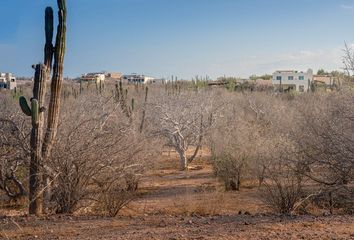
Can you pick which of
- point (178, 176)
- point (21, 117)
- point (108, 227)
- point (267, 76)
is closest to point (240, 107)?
point (178, 176)

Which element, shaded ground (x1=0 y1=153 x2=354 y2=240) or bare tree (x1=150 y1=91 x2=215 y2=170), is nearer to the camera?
shaded ground (x1=0 y1=153 x2=354 y2=240)

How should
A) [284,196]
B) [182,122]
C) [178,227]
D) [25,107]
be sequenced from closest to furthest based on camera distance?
[178,227]
[25,107]
[284,196]
[182,122]

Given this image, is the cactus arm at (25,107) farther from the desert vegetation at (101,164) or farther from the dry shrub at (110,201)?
the dry shrub at (110,201)

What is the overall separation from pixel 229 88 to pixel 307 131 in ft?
171

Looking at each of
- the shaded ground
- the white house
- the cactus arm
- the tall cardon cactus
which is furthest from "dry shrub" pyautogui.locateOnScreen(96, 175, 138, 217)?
the white house

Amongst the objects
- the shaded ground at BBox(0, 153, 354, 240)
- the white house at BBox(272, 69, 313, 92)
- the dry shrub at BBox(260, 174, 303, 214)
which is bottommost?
the dry shrub at BBox(260, 174, 303, 214)

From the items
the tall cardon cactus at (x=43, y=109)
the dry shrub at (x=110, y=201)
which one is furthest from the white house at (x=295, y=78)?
the tall cardon cactus at (x=43, y=109)

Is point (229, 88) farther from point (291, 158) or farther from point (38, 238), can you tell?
point (38, 238)

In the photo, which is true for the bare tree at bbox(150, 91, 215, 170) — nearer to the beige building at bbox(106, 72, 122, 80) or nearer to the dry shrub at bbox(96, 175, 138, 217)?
the dry shrub at bbox(96, 175, 138, 217)

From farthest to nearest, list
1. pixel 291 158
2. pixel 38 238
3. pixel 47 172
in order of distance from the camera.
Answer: pixel 291 158 < pixel 47 172 < pixel 38 238

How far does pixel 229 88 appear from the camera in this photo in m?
69.0

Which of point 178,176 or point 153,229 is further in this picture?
point 178,176

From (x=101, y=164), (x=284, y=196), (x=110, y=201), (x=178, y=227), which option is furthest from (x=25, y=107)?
(x=284, y=196)

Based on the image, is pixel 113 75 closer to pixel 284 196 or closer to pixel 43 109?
pixel 284 196
